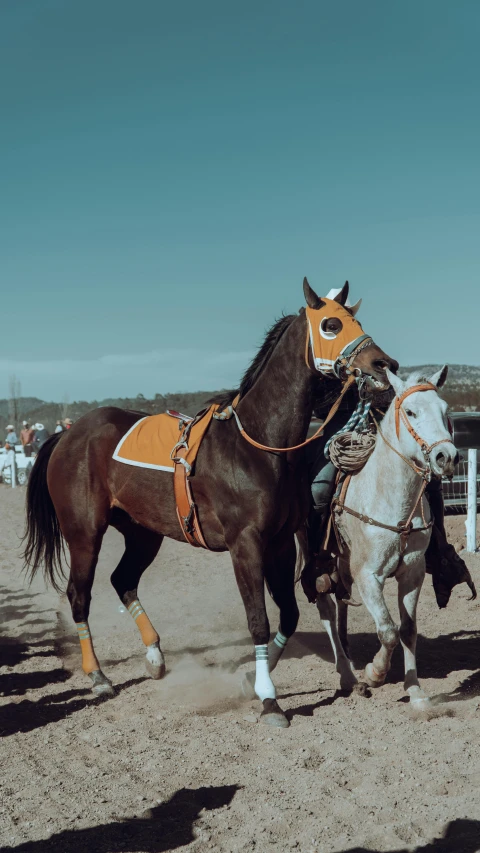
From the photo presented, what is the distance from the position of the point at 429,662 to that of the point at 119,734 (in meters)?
2.60

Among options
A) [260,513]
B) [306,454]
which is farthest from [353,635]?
[260,513]

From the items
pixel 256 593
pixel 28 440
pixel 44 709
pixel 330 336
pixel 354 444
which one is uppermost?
pixel 330 336

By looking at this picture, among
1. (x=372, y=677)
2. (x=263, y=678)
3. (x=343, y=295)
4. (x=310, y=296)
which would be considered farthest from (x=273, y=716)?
(x=343, y=295)

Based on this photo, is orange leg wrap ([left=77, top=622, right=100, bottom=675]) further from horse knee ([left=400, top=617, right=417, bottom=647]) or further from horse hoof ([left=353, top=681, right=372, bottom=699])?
horse knee ([left=400, top=617, right=417, bottom=647])

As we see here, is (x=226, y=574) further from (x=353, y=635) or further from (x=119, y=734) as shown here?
(x=119, y=734)

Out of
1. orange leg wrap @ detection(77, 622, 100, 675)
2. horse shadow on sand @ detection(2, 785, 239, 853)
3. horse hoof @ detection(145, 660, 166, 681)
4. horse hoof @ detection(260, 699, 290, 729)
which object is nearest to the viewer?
horse shadow on sand @ detection(2, 785, 239, 853)

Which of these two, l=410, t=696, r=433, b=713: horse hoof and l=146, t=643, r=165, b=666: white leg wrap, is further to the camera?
l=146, t=643, r=165, b=666: white leg wrap

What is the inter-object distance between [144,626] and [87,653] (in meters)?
0.51

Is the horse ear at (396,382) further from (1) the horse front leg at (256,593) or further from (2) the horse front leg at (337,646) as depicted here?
(2) the horse front leg at (337,646)

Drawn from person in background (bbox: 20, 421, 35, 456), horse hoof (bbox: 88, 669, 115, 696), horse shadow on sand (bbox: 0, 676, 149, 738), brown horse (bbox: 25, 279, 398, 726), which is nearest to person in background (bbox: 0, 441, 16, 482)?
person in background (bbox: 20, 421, 35, 456)

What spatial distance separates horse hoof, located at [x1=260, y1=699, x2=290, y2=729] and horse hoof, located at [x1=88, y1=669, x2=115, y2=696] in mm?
1384

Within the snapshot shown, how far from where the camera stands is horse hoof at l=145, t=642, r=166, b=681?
19.9 ft

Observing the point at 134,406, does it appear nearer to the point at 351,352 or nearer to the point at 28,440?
the point at 28,440

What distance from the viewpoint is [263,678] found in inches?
198
